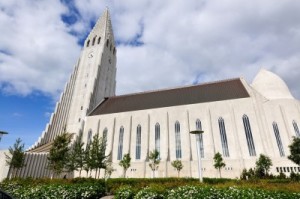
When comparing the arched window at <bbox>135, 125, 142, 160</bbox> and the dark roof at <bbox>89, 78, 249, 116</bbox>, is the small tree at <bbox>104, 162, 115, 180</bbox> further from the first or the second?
the dark roof at <bbox>89, 78, 249, 116</bbox>

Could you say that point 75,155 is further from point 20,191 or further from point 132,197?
point 132,197

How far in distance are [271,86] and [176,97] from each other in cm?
2039

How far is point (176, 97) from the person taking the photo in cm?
4644

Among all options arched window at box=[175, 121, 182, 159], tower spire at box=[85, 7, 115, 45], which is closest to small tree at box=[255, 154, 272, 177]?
arched window at box=[175, 121, 182, 159]

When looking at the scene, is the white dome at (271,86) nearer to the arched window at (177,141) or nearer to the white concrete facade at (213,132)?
the white concrete facade at (213,132)

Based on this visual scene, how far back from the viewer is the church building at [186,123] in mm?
34719

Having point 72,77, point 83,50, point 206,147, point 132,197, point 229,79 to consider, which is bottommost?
point 132,197

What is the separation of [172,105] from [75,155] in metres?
22.4

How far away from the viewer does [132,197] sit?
12000mm

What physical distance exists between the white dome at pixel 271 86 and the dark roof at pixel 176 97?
3.85 metres

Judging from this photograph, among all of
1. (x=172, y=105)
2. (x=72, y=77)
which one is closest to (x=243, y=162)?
(x=172, y=105)

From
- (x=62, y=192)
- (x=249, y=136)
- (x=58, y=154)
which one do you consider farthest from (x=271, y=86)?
(x=62, y=192)

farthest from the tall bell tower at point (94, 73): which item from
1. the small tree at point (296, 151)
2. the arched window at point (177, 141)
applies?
the small tree at point (296, 151)

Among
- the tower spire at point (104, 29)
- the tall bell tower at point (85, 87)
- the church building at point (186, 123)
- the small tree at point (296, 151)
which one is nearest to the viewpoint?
the small tree at point (296, 151)
